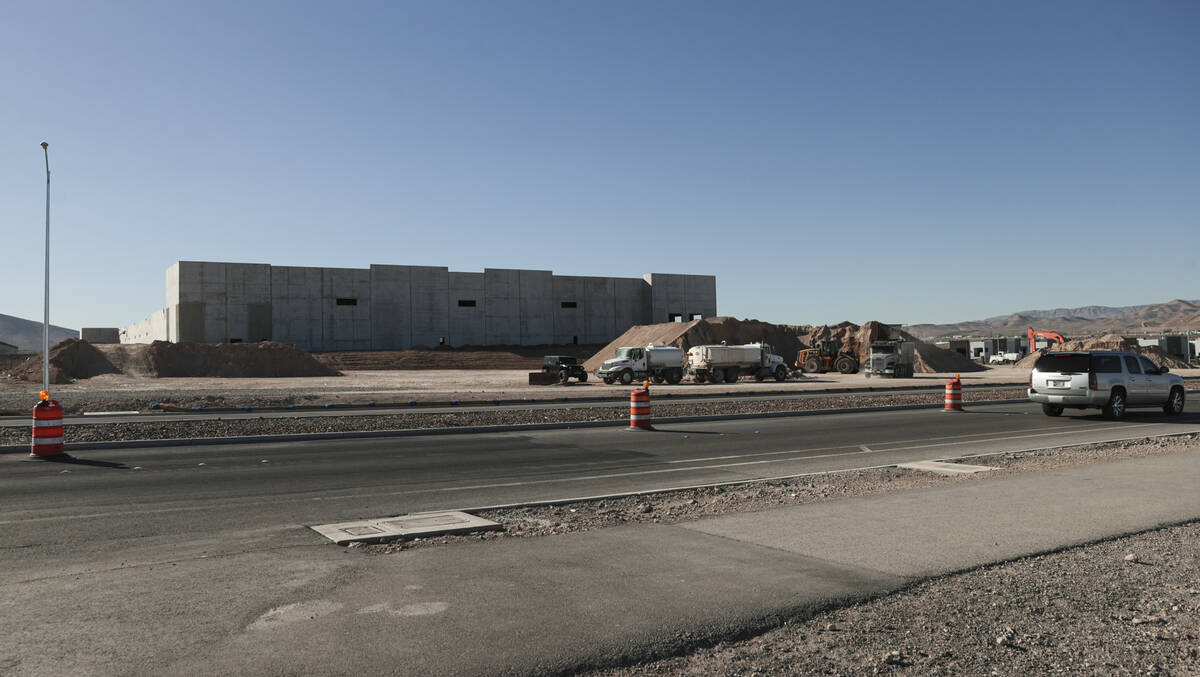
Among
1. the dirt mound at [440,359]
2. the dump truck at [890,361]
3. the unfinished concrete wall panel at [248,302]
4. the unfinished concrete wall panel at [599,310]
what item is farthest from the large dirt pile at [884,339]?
the unfinished concrete wall panel at [248,302]

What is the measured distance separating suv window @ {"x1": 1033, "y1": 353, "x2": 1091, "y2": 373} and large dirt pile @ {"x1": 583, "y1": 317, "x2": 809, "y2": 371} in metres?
44.8

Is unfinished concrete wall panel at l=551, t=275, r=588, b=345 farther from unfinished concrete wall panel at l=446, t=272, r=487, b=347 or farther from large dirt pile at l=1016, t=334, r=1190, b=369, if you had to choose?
large dirt pile at l=1016, t=334, r=1190, b=369

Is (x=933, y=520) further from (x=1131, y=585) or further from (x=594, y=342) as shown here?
(x=594, y=342)

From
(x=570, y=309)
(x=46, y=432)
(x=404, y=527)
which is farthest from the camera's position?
(x=570, y=309)

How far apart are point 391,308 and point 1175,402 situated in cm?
7163

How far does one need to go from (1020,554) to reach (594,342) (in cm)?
8735

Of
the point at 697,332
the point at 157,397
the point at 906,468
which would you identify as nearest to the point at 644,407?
the point at 906,468

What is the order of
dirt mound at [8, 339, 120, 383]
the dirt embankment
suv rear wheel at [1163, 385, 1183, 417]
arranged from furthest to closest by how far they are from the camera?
the dirt embankment < dirt mound at [8, 339, 120, 383] < suv rear wheel at [1163, 385, 1183, 417]

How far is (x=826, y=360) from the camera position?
63.5 m

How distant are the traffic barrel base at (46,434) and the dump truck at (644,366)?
35.5m

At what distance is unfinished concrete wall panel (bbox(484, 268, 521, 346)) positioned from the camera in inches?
3440

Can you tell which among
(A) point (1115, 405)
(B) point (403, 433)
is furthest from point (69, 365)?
(A) point (1115, 405)

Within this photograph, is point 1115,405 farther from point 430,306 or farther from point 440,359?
point 430,306

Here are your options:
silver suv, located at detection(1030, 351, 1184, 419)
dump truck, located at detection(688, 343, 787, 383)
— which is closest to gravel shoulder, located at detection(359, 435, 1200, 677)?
silver suv, located at detection(1030, 351, 1184, 419)
